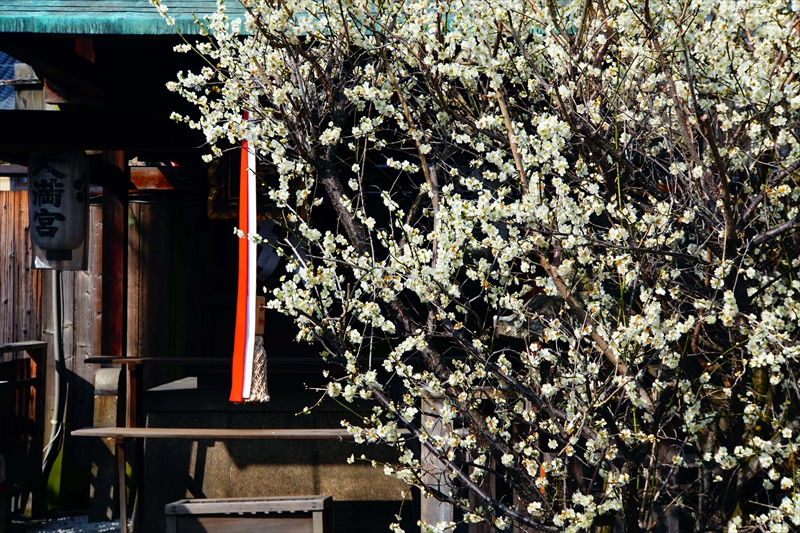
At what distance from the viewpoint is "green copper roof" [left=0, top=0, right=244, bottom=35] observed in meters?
5.33

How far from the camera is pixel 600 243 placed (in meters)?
3.32

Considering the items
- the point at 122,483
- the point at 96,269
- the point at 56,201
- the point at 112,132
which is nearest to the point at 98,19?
the point at 112,132

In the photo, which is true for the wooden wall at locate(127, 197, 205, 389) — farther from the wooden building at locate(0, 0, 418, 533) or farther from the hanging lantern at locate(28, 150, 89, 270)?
the hanging lantern at locate(28, 150, 89, 270)

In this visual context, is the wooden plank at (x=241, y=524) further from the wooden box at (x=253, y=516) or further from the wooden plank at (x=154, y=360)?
the wooden plank at (x=154, y=360)

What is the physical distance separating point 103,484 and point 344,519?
2.40m

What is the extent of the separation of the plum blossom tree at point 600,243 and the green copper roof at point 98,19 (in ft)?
3.97

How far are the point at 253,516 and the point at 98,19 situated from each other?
3.45 metres

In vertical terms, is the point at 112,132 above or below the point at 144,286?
above

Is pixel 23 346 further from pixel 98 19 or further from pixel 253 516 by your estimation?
pixel 98 19

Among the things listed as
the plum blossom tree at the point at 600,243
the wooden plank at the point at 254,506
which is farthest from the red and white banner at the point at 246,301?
the plum blossom tree at the point at 600,243

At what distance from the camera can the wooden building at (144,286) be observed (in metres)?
6.38

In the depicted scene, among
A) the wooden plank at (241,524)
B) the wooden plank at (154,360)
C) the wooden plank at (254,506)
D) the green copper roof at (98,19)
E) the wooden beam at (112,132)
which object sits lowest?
the wooden plank at (241,524)

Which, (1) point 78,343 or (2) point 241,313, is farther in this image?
(1) point 78,343

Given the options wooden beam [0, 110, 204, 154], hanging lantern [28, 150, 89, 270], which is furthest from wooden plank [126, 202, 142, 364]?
wooden beam [0, 110, 204, 154]
